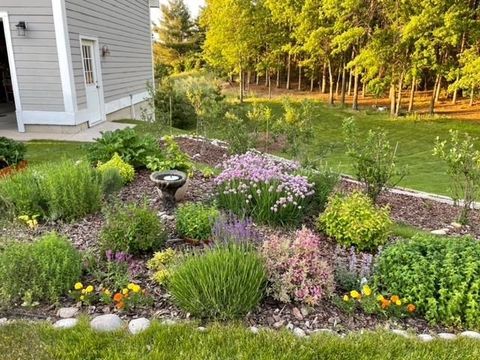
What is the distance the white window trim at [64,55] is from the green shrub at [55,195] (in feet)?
16.0

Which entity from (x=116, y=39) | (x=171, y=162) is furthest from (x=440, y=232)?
(x=116, y=39)

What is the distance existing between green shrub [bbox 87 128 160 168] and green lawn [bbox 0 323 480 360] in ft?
9.76

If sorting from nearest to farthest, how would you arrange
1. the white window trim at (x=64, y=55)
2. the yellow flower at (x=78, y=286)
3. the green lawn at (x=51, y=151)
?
the yellow flower at (x=78, y=286) → the green lawn at (x=51, y=151) → the white window trim at (x=64, y=55)

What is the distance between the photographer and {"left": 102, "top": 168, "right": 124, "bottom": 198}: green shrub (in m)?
4.05

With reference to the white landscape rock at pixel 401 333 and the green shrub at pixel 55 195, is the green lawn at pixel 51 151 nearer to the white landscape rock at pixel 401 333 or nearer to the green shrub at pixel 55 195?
the green shrub at pixel 55 195

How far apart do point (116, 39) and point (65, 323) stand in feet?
34.6

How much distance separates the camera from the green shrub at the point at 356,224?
11.2 feet

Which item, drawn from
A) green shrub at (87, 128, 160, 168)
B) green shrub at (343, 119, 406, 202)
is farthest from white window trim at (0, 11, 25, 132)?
green shrub at (343, 119, 406, 202)

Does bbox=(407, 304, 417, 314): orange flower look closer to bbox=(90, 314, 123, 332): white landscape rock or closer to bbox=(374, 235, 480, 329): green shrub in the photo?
bbox=(374, 235, 480, 329): green shrub

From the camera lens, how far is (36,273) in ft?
8.39

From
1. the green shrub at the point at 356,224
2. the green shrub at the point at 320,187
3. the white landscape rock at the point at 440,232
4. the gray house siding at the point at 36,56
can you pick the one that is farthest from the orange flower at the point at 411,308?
the gray house siding at the point at 36,56

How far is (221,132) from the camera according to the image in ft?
24.9

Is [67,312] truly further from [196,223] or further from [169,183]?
[169,183]

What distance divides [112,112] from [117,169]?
708 cm
